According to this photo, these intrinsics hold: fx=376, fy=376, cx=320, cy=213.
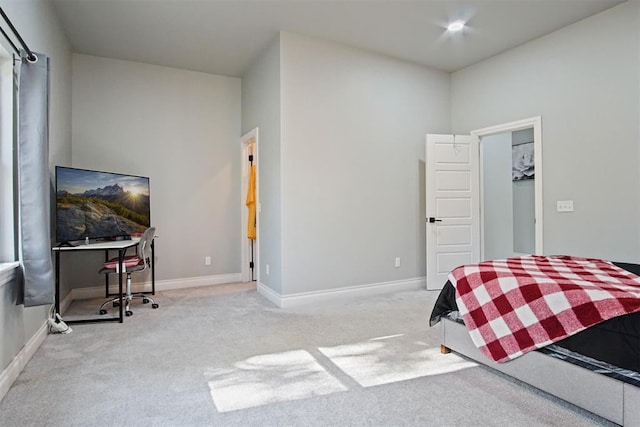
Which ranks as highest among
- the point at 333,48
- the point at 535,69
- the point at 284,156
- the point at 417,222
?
the point at 333,48

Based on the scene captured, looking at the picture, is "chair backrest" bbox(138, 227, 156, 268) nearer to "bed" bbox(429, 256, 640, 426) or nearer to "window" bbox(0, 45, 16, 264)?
"window" bbox(0, 45, 16, 264)

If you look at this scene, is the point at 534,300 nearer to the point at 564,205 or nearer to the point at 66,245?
the point at 564,205

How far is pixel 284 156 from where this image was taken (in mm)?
4105

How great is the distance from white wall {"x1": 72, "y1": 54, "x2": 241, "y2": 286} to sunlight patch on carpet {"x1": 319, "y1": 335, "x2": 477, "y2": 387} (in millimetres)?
2945

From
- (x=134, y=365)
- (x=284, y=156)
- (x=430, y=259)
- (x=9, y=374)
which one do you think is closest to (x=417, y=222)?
(x=430, y=259)

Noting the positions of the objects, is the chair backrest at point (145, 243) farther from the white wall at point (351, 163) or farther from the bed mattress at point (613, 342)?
the bed mattress at point (613, 342)

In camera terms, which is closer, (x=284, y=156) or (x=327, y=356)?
(x=327, y=356)

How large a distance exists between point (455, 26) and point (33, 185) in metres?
4.07

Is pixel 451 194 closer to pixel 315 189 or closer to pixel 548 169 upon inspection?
pixel 548 169

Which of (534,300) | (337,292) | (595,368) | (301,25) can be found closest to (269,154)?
(301,25)

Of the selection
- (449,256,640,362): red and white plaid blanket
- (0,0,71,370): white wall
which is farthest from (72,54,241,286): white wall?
(449,256,640,362): red and white plaid blanket

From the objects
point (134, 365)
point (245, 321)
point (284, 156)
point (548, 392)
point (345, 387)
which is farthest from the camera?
point (284, 156)

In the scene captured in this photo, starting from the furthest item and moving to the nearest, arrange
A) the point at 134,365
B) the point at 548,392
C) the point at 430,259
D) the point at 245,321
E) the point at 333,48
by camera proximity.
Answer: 1. the point at 430,259
2. the point at 333,48
3. the point at 245,321
4. the point at 134,365
5. the point at 548,392

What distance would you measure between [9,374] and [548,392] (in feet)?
10.2
